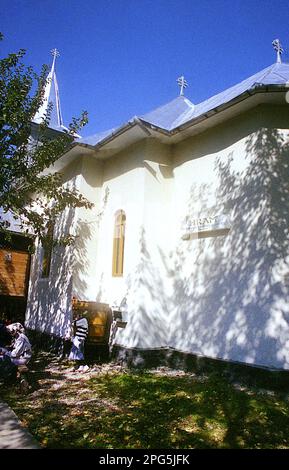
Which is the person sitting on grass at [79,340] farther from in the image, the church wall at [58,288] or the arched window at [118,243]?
the arched window at [118,243]

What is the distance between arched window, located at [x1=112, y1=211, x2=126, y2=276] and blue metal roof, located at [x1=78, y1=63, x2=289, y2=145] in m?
2.73

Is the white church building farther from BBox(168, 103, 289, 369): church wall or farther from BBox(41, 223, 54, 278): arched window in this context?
BBox(41, 223, 54, 278): arched window

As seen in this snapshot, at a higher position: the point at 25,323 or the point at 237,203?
the point at 237,203

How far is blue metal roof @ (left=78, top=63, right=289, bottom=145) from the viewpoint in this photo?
8.40 meters

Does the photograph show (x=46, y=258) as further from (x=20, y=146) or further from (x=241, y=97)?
(x=241, y=97)

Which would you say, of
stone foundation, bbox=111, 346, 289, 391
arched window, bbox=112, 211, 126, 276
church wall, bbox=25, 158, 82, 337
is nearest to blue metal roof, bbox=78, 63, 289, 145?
church wall, bbox=25, 158, 82, 337

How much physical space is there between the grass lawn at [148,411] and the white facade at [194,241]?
1079 millimetres

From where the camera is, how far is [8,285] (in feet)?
49.4

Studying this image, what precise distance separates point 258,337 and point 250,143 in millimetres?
4719

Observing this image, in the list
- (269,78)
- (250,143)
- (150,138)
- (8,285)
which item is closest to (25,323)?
(8,285)

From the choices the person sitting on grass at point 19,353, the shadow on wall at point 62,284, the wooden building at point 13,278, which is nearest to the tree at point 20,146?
the shadow on wall at point 62,284

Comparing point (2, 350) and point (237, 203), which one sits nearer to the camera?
point (2, 350)

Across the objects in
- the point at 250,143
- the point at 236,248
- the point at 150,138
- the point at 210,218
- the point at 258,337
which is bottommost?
the point at 258,337
